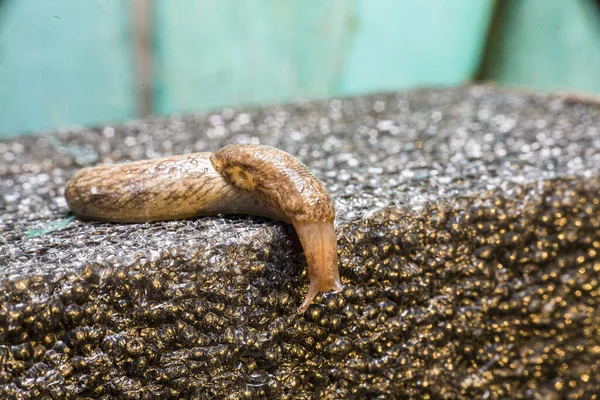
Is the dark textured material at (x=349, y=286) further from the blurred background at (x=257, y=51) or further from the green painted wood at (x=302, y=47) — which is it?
the green painted wood at (x=302, y=47)

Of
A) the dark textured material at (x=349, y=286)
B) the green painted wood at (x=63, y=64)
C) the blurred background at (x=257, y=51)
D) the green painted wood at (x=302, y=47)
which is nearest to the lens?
the dark textured material at (x=349, y=286)

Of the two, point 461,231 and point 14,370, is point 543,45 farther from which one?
point 14,370

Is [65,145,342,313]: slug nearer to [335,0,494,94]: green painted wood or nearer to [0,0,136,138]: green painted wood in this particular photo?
[0,0,136,138]: green painted wood

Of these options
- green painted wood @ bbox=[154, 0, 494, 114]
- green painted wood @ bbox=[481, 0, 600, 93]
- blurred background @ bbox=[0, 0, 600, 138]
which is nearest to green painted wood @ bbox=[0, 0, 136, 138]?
blurred background @ bbox=[0, 0, 600, 138]

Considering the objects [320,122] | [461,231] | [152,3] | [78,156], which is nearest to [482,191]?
[461,231]

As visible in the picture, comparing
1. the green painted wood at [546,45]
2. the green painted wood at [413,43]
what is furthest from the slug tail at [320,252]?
the green painted wood at [546,45]

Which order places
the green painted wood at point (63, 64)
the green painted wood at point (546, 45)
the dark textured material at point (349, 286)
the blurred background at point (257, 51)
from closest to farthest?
the dark textured material at point (349, 286), the green painted wood at point (63, 64), the blurred background at point (257, 51), the green painted wood at point (546, 45)
